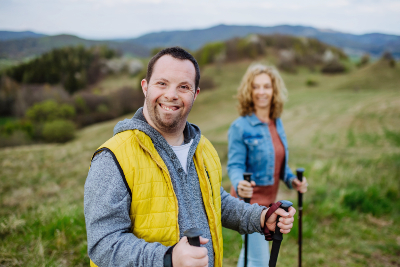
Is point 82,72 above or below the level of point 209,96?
above

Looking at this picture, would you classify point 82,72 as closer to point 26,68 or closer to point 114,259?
point 26,68

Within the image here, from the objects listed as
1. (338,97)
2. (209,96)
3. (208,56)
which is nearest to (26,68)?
(209,96)

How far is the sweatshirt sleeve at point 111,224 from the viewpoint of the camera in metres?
1.21

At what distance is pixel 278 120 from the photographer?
3.23 metres

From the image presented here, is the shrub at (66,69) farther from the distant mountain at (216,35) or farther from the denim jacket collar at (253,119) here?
the denim jacket collar at (253,119)

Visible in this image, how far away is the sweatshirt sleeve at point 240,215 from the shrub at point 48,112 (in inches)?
1707

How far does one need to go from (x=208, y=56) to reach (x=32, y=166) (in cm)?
5555

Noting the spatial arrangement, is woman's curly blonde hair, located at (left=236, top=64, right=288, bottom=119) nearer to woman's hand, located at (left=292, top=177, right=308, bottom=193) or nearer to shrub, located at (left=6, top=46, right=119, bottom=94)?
woman's hand, located at (left=292, top=177, right=308, bottom=193)

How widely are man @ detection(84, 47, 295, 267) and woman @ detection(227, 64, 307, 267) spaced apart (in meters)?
1.01

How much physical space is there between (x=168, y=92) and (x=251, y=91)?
1815 millimetres

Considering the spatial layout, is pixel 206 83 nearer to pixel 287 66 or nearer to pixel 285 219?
pixel 287 66

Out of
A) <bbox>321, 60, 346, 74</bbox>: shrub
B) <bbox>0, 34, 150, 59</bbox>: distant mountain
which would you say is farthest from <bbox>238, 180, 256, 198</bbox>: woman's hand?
<bbox>321, 60, 346, 74</bbox>: shrub

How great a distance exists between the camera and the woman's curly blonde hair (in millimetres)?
3141

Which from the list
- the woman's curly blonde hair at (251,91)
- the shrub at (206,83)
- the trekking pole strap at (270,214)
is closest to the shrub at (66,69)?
the shrub at (206,83)
